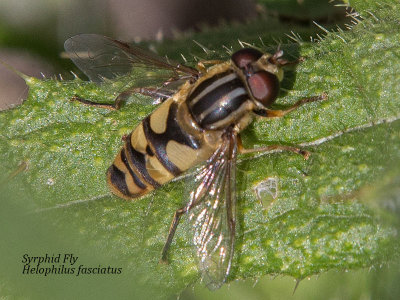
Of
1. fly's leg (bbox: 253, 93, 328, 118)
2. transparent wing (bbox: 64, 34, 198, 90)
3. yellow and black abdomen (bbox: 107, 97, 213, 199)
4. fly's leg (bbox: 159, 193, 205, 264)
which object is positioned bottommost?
Answer: fly's leg (bbox: 159, 193, 205, 264)

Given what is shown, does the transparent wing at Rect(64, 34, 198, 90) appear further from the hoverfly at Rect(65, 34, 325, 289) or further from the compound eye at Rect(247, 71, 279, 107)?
the compound eye at Rect(247, 71, 279, 107)

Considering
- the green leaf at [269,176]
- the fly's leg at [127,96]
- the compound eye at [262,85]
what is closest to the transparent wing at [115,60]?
the fly's leg at [127,96]

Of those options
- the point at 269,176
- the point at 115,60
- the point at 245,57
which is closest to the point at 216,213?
the point at 269,176

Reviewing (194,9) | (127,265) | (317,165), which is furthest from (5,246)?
(194,9)

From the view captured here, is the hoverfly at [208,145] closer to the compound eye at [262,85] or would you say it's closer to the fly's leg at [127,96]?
the compound eye at [262,85]

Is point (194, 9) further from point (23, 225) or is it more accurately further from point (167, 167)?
point (23, 225)

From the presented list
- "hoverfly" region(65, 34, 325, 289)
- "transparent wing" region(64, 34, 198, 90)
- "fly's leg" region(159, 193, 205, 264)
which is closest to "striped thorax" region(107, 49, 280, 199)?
"hoverfly" region(65, 34, 325, 289)
